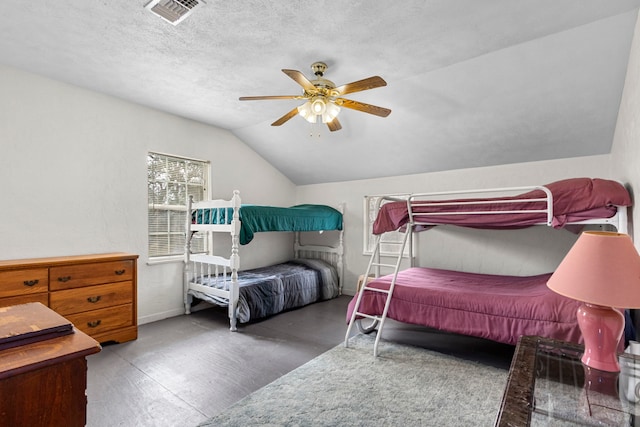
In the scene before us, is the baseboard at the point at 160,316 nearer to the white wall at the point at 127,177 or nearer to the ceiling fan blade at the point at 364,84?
the white wall at the point at 127,177

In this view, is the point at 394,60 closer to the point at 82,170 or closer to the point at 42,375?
the point at 42,375

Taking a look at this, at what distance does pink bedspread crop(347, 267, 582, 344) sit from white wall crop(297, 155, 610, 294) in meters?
0.61

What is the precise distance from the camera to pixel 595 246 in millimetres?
1256

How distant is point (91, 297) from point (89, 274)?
0.22 metres

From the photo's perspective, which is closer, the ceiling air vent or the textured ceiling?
the ceiling air vent

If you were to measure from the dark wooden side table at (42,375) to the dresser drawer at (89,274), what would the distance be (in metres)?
2.15

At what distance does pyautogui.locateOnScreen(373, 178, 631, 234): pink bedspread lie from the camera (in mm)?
2199

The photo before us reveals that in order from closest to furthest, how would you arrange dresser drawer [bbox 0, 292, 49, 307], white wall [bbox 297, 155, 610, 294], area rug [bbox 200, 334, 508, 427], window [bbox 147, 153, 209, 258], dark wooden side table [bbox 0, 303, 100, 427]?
dark wooden side table [bbox 0, 303, 100, 427] → area rug [bbox 200, 334, 508, 427] → dresser drawer [bbox 0, 292, 49, 307] → white wall [bbox 297, 155, 610, 294] → window [bbox 147, 153, 209, 258]

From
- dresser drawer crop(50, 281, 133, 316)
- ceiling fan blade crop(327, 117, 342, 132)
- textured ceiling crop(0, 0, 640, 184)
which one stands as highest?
textured ceiling crop(0, 0, 640, 184)

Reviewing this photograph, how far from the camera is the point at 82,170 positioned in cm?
322

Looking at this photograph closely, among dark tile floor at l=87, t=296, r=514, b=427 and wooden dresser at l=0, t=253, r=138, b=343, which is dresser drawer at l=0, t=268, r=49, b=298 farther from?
dark tile floor at l=87, t=296, r=514, b=427

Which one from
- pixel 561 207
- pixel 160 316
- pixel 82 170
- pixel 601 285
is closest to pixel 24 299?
pixel 82 170

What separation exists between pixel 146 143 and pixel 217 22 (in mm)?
2156

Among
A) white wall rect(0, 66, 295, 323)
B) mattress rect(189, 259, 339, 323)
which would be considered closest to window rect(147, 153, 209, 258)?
white wall rect(0, 66, 295, 323)
